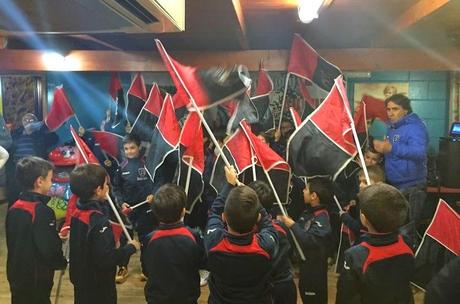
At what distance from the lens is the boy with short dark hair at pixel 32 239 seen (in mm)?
2434

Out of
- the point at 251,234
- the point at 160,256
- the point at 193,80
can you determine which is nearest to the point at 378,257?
the point at 251,234

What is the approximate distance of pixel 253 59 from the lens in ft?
14.6

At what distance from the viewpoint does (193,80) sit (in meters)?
2.78

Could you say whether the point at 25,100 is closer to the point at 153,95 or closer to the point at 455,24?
the point at 153,95

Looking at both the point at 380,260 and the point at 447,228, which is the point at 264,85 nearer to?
the point at 447,228

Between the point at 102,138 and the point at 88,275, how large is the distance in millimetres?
2335

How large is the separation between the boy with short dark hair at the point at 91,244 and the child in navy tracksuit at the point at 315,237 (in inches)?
43.2

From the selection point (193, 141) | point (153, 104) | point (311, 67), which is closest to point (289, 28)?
point (311, 67)

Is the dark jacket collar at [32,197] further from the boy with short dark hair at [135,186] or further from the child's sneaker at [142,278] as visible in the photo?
the child's sneaker at [142,278]

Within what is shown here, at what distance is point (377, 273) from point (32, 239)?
1.83 metres

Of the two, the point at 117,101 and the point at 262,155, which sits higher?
the point at 117,101

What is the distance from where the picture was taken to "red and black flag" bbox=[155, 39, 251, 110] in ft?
9.00

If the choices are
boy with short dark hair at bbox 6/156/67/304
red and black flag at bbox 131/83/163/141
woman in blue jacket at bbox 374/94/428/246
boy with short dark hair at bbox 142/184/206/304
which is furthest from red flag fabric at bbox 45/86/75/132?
woman in blue jacket at bbox 374/94/428/246

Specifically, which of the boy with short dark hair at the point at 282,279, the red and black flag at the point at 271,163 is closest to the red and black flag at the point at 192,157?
the red and black flag at the point at 271,163
